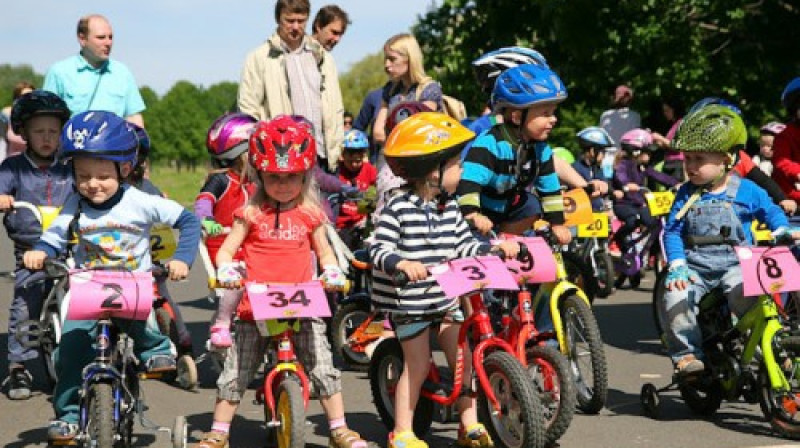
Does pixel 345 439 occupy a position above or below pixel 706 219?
below

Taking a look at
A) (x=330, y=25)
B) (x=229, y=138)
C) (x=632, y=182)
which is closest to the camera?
(x=229, y=138)

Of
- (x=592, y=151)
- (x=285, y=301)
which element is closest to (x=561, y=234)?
(x=285, y=301)

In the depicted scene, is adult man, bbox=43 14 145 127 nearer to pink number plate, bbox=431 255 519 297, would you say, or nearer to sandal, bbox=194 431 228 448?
sandal, bbox=194 431 228 448

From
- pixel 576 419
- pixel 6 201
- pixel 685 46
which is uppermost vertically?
pixel 685 46

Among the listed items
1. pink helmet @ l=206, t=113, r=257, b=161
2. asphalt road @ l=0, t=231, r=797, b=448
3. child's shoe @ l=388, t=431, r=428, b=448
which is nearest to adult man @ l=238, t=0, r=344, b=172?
pink helmet @ l=206, t=113, r=257, b=161

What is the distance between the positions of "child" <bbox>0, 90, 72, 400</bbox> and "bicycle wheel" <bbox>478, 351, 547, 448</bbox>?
3.59 meters

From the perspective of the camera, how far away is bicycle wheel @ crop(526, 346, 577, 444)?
7547 mm

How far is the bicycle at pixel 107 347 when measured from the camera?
6.93 meters

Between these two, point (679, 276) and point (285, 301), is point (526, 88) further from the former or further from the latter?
point (285, 301)

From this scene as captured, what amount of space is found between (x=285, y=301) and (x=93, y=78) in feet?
14.4

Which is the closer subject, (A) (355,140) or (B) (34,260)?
(B) (34,260)

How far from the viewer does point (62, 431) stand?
7.52 metres

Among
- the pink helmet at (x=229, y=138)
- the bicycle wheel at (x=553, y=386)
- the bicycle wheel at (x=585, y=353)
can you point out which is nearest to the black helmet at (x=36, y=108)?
the pink helmet at (x=229, y=138)

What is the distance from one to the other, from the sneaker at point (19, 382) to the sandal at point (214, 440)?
2.64 metres
